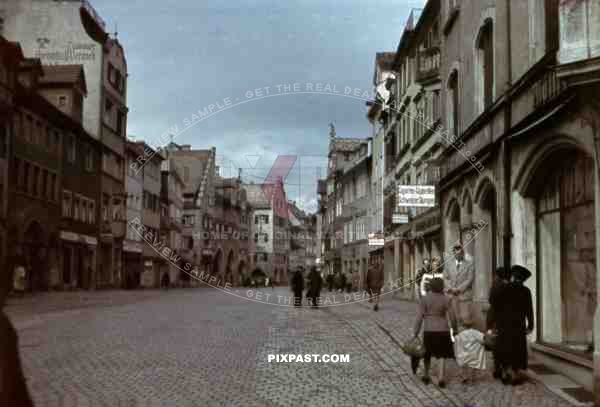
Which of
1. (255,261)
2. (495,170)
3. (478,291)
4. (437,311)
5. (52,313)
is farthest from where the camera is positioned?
(255,261)

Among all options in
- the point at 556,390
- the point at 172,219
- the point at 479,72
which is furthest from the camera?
the point at 172,219

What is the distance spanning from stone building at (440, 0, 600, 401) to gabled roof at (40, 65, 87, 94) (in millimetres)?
31427

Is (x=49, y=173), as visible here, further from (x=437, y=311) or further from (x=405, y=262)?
(x=437, y=311)

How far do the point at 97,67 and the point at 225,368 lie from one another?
42.1 m

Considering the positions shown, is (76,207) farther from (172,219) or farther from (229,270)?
(229,270)

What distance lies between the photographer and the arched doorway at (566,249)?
41.4ft

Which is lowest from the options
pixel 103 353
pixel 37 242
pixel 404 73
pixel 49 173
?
pixel 103 353

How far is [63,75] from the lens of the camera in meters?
48.3

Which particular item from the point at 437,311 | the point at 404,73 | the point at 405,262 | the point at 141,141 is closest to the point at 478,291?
the point at 437,311

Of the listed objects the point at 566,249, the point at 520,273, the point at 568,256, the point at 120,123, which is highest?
the point at 120,123

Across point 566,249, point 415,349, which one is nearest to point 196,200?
point 566,249

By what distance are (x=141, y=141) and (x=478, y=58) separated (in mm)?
48485

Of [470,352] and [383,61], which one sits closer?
[470,352]

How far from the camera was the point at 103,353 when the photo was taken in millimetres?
14195
